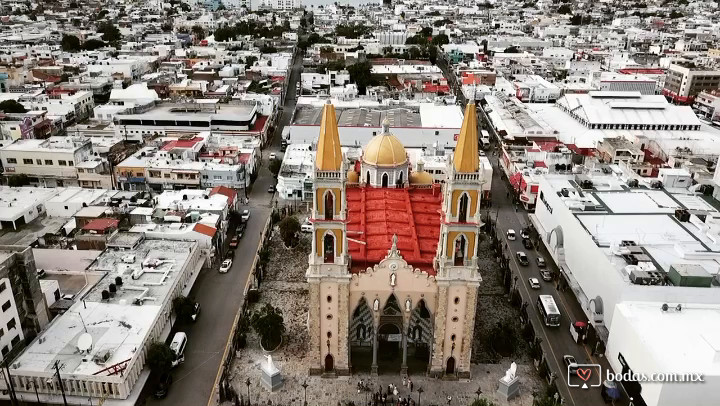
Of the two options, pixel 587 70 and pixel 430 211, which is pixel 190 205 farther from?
pixel 587 70

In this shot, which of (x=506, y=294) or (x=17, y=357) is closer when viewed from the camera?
(x=17, y=357)

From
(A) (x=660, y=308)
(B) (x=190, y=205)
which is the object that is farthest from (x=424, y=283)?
(B) (x=190, y=205)

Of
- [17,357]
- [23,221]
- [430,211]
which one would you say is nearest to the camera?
[17,357]

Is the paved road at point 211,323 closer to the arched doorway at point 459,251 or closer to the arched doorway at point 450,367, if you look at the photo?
the arched doorway at point 450,367

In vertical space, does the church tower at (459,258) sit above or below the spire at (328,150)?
below

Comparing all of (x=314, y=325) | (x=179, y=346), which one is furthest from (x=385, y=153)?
(x=179, y=346)

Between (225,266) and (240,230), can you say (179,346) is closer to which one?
(225,266)

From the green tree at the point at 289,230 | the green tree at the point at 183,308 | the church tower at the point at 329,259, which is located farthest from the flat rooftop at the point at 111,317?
the church tower at the point at 329,259
